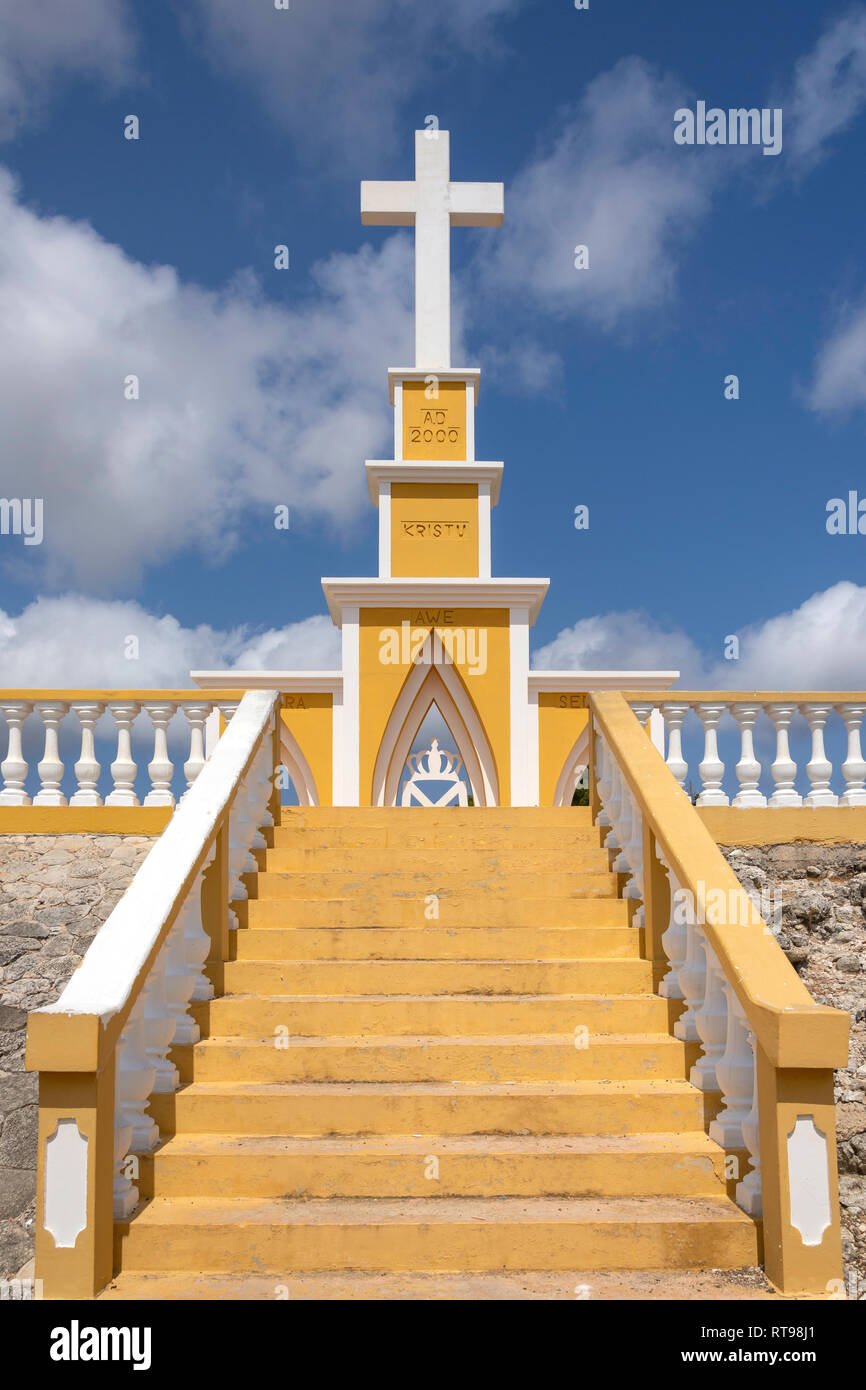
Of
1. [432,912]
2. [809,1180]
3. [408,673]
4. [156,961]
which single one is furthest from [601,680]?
[809,1180]

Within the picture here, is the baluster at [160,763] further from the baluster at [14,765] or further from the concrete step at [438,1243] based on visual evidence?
the concrete step at [438,1243]

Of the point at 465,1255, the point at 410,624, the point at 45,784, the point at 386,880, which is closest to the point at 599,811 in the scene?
the point at 386,880

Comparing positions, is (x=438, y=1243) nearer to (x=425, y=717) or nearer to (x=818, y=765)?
(x=818, y=765)

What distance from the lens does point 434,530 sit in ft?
38.3

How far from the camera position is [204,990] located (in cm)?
455

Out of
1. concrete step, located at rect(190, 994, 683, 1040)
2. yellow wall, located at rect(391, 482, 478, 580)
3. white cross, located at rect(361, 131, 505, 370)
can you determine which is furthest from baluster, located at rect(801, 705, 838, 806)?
white cross, located at rect(361, 131, 505, 370)

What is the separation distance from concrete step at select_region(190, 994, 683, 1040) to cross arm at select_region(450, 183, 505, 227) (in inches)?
415

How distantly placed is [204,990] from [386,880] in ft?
3.90

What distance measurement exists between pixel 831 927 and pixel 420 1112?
400cm

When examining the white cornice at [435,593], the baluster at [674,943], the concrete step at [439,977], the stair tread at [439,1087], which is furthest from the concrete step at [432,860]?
the white cornice at [435,593]

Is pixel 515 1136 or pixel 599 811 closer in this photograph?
pixel 515 1136

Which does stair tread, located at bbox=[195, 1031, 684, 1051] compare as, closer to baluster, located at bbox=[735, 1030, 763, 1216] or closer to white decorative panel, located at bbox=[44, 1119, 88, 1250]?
baluster, located at bbox=[735, 1030, 763, 1216]

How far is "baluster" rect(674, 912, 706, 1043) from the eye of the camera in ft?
13.9
